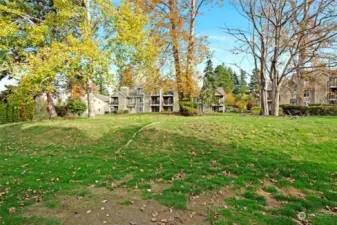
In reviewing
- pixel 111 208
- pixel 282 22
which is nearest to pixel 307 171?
pixel 111 208

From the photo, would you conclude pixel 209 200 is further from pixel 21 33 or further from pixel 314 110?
pixel 314 110

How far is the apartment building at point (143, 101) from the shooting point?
48297mm

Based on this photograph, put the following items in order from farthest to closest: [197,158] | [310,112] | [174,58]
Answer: [310,112]
[174,58]
[197,158]

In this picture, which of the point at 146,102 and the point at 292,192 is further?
the point at 146,102

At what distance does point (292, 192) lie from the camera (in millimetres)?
5094

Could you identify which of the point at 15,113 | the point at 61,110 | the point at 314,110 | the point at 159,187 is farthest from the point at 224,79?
the point at 159,187

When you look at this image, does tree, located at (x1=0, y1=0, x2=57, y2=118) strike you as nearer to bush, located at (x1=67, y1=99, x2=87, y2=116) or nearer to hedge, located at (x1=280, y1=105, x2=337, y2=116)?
A: bush, located at (x1=67, y1=99, x2=87, y2=116)

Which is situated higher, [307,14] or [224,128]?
[307,14]

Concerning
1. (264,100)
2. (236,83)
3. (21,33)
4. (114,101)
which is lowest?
(264,100)

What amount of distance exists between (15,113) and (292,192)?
2331 centimetres

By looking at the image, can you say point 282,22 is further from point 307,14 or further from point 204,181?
point 204,181

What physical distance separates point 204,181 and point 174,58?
14037mm

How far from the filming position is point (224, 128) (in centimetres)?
986

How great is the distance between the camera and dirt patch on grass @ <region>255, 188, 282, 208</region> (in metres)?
4.44
